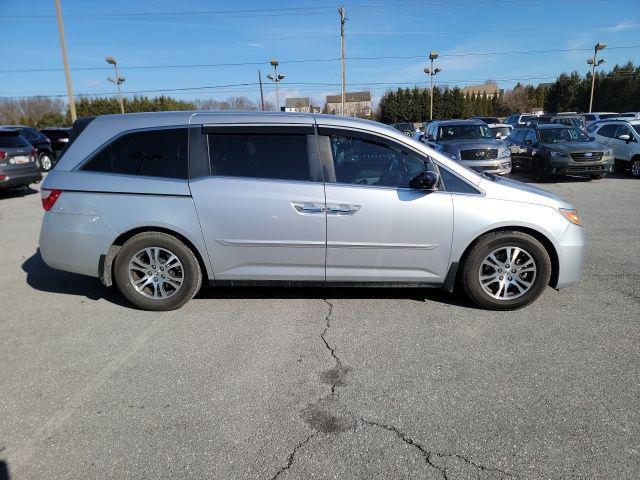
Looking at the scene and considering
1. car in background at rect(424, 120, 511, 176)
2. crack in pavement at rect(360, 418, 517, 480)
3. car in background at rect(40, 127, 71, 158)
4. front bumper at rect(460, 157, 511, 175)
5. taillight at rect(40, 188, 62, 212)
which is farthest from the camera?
car in background at rect(40, 127, 71, 158)

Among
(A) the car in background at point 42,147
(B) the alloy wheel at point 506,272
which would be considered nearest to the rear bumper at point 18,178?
(A) the car in background at point 42,147

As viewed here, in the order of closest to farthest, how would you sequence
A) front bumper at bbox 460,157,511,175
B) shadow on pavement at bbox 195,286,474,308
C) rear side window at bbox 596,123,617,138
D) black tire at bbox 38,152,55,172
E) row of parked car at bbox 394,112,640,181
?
1. shadow on pavement at bbox 195,286,474,308
2. front bumper at bbox 460,157,511,175
3. row of parked car at bbox 394,112,640,181
4. rear side window at bbox 596,123,617,138
5. black tire at bbox 38,152,55,172

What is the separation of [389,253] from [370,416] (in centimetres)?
166

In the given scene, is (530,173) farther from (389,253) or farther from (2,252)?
(2,252)

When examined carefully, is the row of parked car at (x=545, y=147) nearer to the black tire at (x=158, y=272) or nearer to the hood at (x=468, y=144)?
the hood at (x=468, y=144)

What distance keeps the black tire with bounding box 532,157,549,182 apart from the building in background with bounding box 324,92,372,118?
5182cm

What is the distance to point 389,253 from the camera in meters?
4.01

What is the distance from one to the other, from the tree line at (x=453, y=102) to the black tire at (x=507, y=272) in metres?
52.3

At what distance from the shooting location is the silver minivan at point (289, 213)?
3.95 metres

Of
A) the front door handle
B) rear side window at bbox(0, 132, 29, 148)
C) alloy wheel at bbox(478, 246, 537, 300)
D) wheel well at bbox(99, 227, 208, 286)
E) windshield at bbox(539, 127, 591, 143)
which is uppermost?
rear side window at bbox(0, 132, 29, 148)

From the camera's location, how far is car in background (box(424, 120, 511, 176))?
12000mm

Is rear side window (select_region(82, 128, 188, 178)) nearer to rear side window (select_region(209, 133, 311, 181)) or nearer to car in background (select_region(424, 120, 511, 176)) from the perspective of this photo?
rear side window (select_region(209, 133, 311, 181))

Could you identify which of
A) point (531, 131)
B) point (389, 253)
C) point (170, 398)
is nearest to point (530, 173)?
point (531, 131)

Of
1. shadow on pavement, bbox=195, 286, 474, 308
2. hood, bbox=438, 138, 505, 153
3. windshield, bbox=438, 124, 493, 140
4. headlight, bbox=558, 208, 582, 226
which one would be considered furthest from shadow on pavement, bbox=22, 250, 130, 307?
→ windshield, bbox=438, 124, 493, 140
